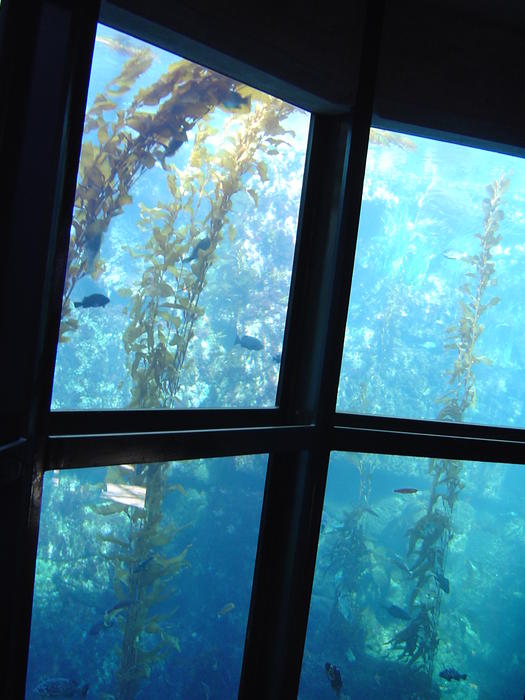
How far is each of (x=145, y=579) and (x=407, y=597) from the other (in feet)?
5.30

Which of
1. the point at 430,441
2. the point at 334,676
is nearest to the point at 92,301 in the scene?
the point at 430,441

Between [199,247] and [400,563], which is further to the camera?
[400,563]

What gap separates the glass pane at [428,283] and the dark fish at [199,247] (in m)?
1.61

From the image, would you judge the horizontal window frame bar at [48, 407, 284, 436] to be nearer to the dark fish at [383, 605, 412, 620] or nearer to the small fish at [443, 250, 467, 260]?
the dark fish at [383, 605, 412, 620]

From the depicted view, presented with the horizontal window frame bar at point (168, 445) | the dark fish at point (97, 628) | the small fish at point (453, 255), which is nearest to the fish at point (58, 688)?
the dark fish at point (97, 628)

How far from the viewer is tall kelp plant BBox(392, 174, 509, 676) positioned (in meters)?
2.91

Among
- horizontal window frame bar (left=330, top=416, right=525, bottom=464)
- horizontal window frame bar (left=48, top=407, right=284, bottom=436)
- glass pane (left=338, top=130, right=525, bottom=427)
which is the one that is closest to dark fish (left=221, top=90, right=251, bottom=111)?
horizontal window frame bar (left=48, top=407, right=284, bottom=436)

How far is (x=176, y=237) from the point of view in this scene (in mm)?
1975

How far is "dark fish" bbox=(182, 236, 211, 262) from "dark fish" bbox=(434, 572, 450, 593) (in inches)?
84.1

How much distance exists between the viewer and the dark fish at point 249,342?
222 centimetres

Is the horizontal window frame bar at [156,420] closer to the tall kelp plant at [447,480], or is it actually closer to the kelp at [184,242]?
the kelp at [184,242]

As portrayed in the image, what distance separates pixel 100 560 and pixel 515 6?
7.91 ft

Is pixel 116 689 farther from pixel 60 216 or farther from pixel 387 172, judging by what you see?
pixel 387 172

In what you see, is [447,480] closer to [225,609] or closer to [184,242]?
[225,609]
